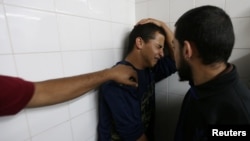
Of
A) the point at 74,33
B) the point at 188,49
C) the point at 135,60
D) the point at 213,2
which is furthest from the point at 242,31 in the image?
the point at 74,33

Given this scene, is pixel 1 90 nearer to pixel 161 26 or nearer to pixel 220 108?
pixel 220 108

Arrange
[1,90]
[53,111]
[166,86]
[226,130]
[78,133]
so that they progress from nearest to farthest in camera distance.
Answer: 1. [1,90]
2. [226,130]
3. [53,111]
4. [78,133]
5. [166,86]

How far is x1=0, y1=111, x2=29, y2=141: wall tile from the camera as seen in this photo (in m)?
0.67

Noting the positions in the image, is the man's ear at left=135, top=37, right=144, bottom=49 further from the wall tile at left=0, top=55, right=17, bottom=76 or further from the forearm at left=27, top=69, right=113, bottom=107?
the wall tile at left=0, top=55, right=17, bottom=76

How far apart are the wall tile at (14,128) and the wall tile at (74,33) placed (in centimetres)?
38

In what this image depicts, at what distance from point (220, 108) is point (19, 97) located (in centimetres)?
78

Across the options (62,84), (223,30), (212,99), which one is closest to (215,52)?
(223,30)

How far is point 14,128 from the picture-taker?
2.31 ft

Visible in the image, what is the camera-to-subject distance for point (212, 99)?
720 mm

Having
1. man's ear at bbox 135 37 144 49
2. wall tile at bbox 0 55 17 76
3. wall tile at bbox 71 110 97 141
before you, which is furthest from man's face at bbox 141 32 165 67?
wall tile at bbox 0 55 17 76

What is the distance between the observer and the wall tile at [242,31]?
3.40 ft

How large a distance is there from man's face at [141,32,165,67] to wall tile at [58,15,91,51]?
398mm

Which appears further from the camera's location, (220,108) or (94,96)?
(94,96)

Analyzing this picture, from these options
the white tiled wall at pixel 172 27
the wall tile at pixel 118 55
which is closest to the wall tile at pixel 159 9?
the white tiled wall at pixel 172 27
